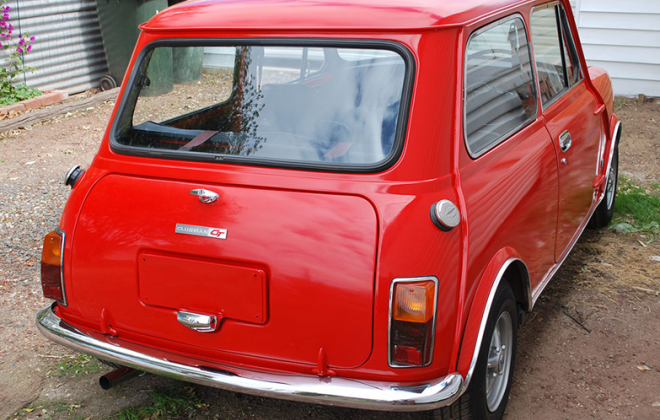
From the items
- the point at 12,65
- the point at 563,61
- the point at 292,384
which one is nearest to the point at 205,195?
the point at 292,384

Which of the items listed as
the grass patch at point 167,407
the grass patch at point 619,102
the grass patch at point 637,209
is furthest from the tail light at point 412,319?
the grass patch at point 619,102

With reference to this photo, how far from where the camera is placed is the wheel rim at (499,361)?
9.36 feet

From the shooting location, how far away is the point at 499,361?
2.91m

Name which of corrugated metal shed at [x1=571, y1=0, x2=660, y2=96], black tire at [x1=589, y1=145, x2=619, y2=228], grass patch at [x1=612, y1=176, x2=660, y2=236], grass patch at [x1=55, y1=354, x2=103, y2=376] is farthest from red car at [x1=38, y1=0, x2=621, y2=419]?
corrugated metal shed at [x1=571, y1=0, x2=660, y2=96]

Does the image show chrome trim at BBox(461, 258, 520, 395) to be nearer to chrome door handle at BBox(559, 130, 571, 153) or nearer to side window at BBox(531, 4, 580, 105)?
chrome door handle at BBox(559, 130, 571, 153)

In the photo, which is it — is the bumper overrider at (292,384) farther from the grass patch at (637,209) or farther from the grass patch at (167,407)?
the grass patch at (637,209)

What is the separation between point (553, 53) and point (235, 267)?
241cm

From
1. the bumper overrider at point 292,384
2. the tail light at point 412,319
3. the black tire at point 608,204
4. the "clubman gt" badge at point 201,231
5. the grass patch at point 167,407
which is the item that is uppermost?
the "clubman gt" badge at point 201,231

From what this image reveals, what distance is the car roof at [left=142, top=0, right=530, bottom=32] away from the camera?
2.54 metres

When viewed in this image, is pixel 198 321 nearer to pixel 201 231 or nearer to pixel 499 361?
pixel 201 231

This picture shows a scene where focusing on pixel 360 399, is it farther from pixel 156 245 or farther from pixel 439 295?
pixel 156 245

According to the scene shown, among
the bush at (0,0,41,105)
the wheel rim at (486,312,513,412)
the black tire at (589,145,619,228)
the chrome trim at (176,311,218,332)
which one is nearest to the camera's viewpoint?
the chrome trim at (176,311,218,332)

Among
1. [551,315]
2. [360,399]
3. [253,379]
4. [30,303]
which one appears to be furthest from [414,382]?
[30,303]

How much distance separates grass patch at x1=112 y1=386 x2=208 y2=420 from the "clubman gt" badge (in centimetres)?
102
